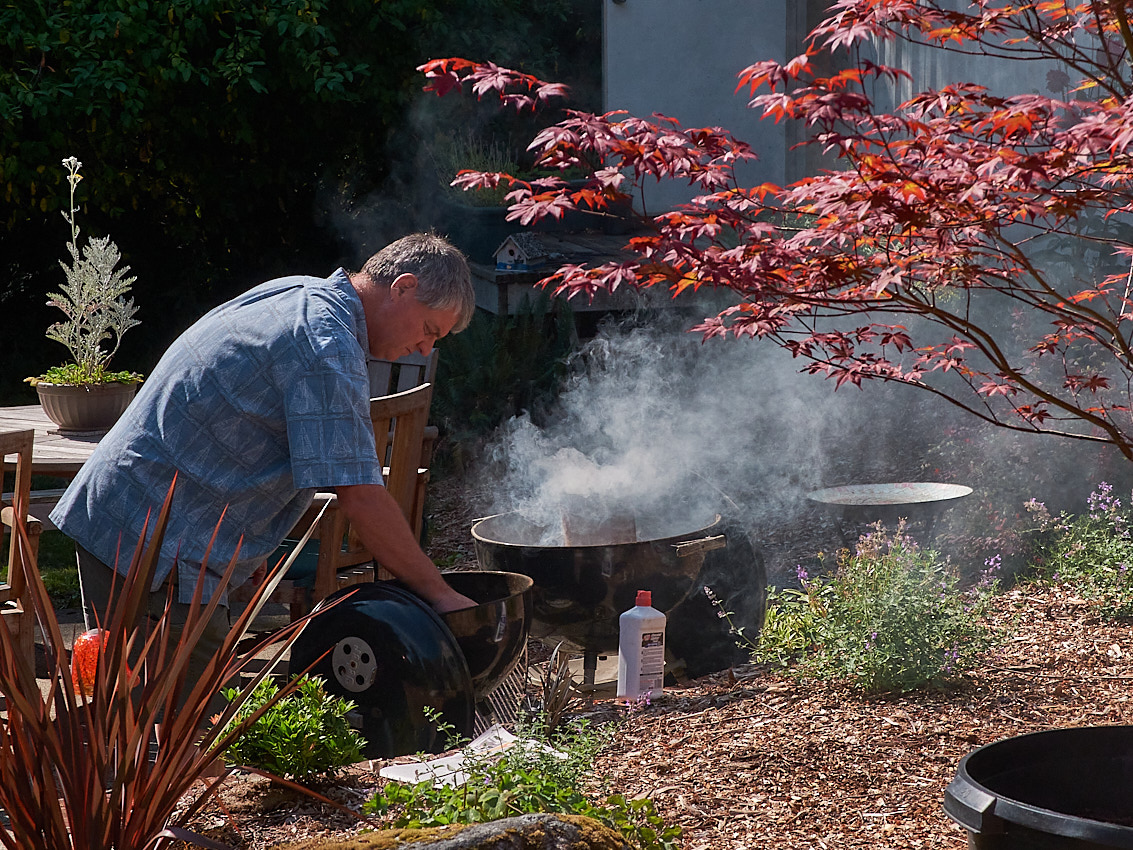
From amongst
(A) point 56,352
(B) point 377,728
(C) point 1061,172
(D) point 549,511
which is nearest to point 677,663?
(D) point 549,511

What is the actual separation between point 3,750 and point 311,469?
99 centimetres

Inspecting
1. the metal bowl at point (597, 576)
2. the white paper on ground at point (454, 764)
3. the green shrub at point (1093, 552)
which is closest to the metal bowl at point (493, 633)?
the white paper on ground at point (454, 764)

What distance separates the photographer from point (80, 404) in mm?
4918

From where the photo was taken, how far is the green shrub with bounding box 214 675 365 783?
262 cm

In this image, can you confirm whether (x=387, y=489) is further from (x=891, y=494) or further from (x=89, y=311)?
(x=891, y=494)

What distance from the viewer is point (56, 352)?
34.6ft

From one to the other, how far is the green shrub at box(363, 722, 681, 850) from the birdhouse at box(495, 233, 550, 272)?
646cm

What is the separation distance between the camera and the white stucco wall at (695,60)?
9.54 metres

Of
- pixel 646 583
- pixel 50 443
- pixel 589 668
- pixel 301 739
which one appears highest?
pixel 50 443

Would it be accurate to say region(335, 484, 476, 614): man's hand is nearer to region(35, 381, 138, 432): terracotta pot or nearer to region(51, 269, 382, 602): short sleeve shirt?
region(51, 269, 382, 602): short sleeve shirt

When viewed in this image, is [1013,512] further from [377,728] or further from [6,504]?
[6,504]

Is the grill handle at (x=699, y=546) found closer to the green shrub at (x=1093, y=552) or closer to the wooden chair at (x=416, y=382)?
the wooden chair at (x=416, y=382)

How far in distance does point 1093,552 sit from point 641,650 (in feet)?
7.52

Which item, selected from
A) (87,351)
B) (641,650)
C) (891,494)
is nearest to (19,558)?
(87,351)
